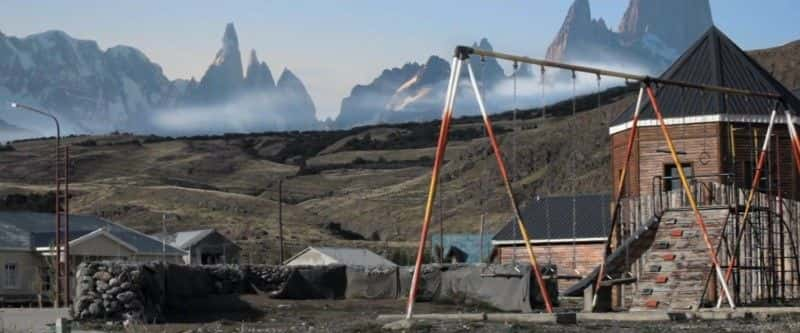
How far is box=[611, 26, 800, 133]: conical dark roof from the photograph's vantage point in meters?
51.6

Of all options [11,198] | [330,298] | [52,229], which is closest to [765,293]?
[330,298]

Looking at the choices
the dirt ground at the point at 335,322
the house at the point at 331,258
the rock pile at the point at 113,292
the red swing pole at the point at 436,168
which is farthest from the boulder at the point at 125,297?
the house at the point at 331,258

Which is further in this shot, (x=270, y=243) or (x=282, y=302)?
(x=270, y=243)

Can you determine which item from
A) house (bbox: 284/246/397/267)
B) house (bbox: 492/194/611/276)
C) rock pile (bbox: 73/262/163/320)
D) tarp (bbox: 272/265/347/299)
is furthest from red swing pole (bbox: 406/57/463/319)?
house (bbox: 284/246/397/267)

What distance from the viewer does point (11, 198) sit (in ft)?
405

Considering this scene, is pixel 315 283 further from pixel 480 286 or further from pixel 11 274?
pixel 11 274

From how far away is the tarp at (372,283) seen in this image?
4969 cm

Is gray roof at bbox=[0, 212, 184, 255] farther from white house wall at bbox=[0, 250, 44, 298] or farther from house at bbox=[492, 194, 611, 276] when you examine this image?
house at bbox=[492, 194, 611, 276]

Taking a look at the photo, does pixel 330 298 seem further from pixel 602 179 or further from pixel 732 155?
pixel 602 179

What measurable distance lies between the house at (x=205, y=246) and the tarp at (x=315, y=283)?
111ft

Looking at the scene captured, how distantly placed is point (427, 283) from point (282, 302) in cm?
555

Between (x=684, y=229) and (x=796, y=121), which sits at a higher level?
(x=796, y=121)

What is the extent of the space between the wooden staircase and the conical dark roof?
281 inches

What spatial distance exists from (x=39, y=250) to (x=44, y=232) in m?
2.63
